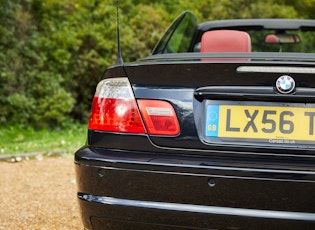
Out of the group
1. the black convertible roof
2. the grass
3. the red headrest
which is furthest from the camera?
the grass

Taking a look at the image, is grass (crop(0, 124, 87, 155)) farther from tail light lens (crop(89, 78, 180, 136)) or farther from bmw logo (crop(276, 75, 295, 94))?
bmw logo (crop(276, 75, 295, 94))

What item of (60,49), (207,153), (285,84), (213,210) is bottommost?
(60,49)

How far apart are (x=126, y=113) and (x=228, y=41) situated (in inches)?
50.3

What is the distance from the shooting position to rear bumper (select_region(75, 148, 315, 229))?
2.31 metres

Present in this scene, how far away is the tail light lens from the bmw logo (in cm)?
44

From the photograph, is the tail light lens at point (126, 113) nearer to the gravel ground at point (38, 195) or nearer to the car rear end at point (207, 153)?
the car rear end at point (207, 153)

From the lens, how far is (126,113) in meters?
2.56

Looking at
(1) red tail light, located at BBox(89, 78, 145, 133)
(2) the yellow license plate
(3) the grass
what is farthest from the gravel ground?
(2) the yellow license plate

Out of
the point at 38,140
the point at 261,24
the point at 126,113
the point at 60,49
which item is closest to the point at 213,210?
the point at 126,113

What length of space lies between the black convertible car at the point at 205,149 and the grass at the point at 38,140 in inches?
218

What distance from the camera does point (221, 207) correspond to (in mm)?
2361

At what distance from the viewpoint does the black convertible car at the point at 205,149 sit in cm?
233

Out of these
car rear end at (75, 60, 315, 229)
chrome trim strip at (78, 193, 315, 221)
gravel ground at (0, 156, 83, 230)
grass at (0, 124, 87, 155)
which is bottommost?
grass at (0, 124, 87, 155)

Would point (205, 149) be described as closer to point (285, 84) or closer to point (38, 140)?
point (285, 84)
